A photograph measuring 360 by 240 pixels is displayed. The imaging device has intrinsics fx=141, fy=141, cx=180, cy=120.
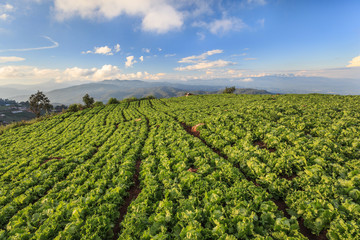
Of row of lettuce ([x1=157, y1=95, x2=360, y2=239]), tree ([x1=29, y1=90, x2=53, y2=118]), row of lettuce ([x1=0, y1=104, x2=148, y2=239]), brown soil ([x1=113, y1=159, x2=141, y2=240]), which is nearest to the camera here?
row of lettuce ([x1=157, y1=95, x2=360, y2=239])

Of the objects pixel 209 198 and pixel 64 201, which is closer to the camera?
pixel 209 198

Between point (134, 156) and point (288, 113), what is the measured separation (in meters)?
22.9

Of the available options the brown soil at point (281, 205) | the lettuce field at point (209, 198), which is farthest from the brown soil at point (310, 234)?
the brown soil at point (281, 205)

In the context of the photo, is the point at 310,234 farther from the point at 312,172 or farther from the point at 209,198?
the point at 209,198

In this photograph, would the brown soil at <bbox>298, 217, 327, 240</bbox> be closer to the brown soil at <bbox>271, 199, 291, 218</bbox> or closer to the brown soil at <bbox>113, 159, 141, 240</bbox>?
the brown soil at <bbox>271, 199, 291, 218</bbox>

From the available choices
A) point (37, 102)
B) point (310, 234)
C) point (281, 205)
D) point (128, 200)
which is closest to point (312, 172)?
point (281, 205)

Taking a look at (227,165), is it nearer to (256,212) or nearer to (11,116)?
(256,212)

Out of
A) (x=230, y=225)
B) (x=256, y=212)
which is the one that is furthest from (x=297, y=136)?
(x=230, y=225)

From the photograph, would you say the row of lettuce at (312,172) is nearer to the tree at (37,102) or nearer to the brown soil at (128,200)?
the brown soil at (128,200)

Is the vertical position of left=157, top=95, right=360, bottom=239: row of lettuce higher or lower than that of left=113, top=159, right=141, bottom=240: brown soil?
higher

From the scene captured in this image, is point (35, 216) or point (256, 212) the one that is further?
point (35, 216)

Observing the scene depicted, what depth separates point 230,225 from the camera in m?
5.48

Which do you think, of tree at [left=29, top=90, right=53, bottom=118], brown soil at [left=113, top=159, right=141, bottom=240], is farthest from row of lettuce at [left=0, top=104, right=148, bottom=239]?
tree at [left=29, top=90, right=53, bottom=118]

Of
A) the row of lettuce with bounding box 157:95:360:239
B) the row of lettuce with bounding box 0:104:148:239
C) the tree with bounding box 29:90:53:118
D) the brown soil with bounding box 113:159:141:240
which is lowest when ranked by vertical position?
the brown soil with bounding box 113:159:141:240
